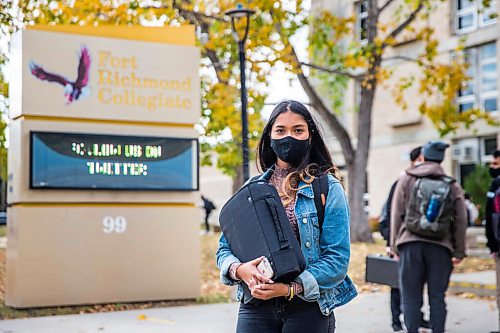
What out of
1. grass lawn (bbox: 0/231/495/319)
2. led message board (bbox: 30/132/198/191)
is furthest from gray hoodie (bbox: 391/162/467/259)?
grass lawn (bbox: 0/231/495/319)

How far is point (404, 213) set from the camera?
755cm

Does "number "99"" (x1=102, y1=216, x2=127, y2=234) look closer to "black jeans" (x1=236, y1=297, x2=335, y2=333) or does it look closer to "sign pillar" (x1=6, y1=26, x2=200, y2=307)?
"sign pillar" (x1=6, y1=26, x2=200, y2=307)

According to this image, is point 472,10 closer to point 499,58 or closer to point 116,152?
point 499,58

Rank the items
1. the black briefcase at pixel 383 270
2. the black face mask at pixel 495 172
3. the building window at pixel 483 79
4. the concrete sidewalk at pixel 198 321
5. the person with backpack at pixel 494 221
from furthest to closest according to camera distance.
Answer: the building window at pixel 483 79 < the concrete sidewalk at pixel 198 321 < the black briefcase at pixel 383 270 < the black face mask at pixel 495 172 < the person with backpack at pixel 494 221

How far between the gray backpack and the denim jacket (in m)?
3.64

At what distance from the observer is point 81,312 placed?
10734 mm

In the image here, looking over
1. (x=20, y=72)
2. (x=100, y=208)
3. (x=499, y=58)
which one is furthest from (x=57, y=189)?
(x=499, y=58)

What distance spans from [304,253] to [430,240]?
3.86 m

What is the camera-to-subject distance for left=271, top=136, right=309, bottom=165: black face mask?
3773mm

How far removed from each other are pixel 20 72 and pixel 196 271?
3666 mm

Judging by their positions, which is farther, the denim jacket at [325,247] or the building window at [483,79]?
the building window at [483,79]

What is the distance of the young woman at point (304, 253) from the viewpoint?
355cm

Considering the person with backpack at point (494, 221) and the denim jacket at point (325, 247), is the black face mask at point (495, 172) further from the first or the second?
the denim jacket at point (325, 247)

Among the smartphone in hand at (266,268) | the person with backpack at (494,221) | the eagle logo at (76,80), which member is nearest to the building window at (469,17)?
the eagle logo at (76,80)
